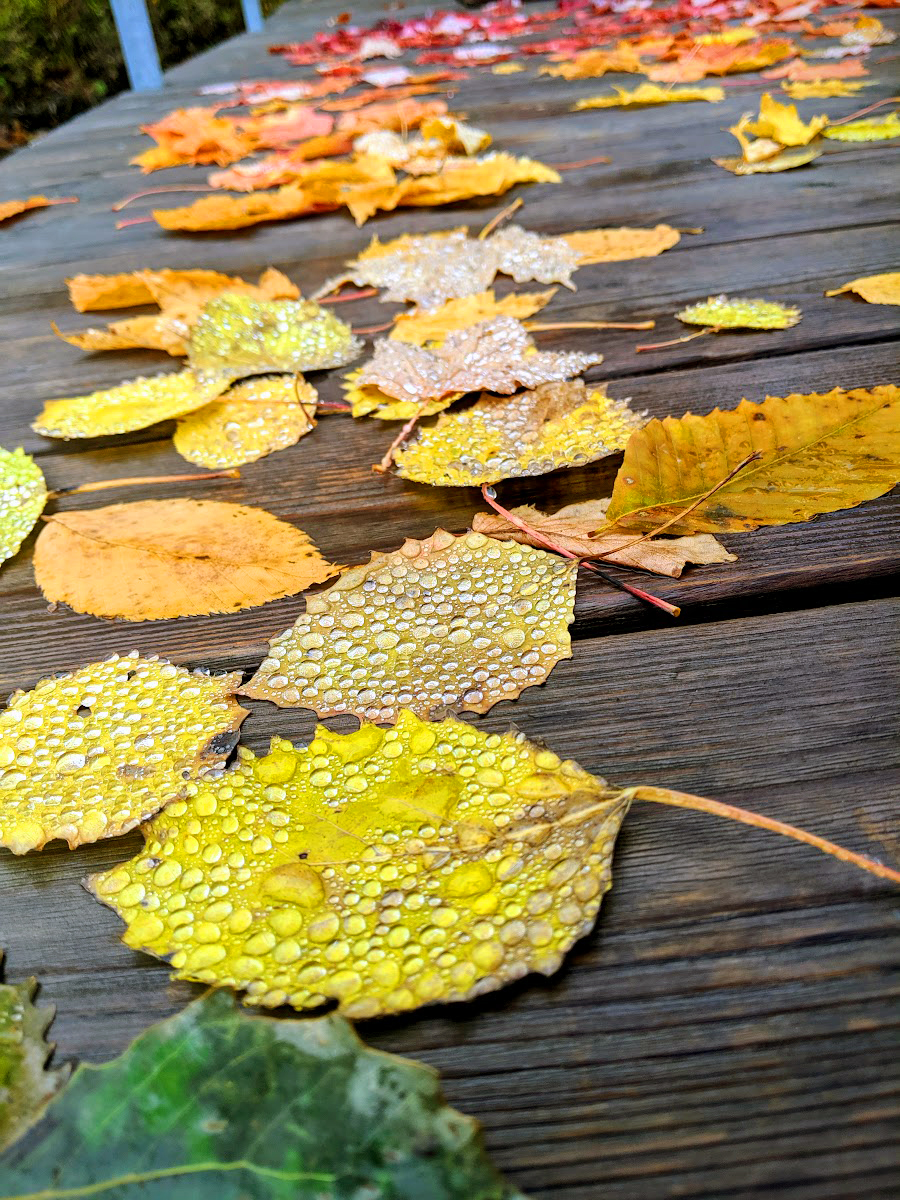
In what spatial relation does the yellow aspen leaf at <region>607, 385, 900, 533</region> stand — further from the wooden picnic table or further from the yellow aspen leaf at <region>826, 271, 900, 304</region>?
the yellow aspen leaf at <region>826, 271, 900, 304</region>

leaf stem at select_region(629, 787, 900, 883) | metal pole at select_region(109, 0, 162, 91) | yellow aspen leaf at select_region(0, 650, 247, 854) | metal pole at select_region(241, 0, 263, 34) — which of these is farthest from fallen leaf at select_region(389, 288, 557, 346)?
metal pole at select_region(241, 0, 263, 34)

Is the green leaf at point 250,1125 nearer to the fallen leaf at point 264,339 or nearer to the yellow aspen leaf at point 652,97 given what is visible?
the fallen leaf at point 264,339

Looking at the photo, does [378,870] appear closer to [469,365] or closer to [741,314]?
[469,365]

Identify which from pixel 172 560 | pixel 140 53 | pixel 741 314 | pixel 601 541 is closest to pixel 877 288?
pixel 741 314

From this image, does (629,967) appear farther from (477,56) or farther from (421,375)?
(477,56)

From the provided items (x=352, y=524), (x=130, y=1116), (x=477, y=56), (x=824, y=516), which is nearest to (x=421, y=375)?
(x=352, y=524)
